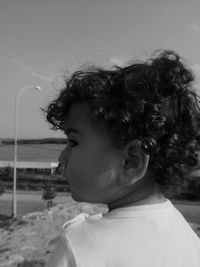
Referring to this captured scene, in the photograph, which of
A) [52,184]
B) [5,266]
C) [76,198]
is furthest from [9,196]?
[76,198]

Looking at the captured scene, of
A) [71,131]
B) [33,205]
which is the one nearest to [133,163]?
[71,131]

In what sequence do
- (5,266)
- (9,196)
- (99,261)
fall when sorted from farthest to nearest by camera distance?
(9,196) < (5,266) < (99,261)

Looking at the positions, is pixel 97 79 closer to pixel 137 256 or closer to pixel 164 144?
pixel 164 144

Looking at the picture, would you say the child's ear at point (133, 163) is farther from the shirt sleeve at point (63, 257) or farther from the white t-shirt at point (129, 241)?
the shirt sleeve at point (63, 257)

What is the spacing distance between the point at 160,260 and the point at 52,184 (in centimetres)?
3353

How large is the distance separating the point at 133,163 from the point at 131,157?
19mm

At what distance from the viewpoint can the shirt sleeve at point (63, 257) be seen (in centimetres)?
103

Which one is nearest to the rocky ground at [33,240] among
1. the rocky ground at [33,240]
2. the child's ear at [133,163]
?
the rocky ground at [33,240]

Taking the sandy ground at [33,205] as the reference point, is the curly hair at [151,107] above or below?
above

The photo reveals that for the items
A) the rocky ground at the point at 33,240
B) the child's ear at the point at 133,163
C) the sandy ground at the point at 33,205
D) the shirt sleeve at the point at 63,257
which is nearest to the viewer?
the shirt sleeve at the point at 63,257

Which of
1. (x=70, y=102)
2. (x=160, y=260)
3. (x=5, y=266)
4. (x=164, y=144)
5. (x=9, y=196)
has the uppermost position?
(x=70, y=102)

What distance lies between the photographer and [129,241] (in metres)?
1.12

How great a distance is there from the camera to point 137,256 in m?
1.11

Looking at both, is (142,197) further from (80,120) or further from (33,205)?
(33,205)
